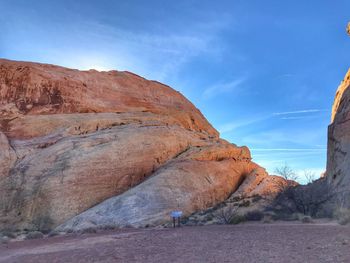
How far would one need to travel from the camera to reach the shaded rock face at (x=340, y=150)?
62.4 feet

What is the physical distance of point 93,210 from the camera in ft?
81.6

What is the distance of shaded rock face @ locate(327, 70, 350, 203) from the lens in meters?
19.0

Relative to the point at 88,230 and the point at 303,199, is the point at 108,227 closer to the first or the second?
the point at 88,230

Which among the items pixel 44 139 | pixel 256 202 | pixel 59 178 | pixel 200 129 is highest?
pixel 200 129

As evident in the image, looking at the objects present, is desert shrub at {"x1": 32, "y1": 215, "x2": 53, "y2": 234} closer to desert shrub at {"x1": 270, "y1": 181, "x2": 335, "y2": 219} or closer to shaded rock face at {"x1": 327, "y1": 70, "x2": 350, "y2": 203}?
desert shrub at {"x1": 270, "y1": 181, "x2": 335, "y2": 219}

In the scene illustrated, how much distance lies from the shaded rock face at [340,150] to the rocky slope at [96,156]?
27.9ft

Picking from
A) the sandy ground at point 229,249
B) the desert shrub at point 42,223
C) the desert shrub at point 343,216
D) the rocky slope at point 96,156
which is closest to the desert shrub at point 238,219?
the sandy ground at point 229,249

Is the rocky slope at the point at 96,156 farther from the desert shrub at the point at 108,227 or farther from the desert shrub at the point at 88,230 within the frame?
the desert shrub at the point at 88,230

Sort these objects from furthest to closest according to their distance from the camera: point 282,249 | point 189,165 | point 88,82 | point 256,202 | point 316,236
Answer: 1. point 88,82
2. point 189,165
3. point 256,202
4. point 316,236
5. point 282,249

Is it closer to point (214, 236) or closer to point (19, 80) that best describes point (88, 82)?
point (19, 80)

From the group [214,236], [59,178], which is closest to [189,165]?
[59,178]

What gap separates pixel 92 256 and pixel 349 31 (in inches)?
832

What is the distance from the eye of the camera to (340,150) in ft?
67.4

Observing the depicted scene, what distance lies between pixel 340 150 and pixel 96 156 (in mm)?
16889
